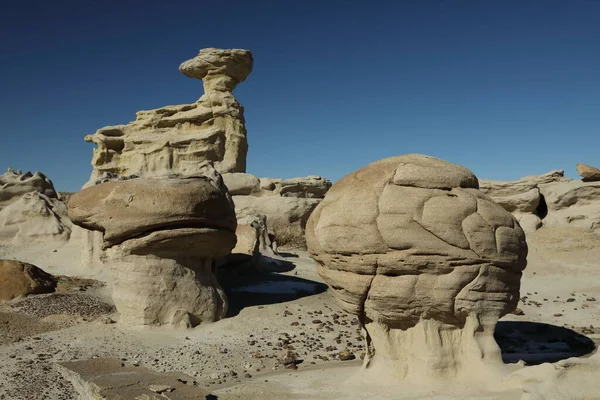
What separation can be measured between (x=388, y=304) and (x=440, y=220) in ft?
3.22

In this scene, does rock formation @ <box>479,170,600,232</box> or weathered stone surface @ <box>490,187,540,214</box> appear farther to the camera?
weathered stone surface @ <box>490,187,540,214</box>

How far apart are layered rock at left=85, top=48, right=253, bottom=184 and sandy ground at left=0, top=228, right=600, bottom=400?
12396 millimetres

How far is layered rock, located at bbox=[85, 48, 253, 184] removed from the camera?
24203mm

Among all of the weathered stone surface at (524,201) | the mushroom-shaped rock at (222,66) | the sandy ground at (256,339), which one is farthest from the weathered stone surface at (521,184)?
the mushroom-shaped rock at (222,66)

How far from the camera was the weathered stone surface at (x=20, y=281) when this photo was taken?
10195 mm

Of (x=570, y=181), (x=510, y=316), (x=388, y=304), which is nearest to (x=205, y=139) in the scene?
(x=570, y=181)

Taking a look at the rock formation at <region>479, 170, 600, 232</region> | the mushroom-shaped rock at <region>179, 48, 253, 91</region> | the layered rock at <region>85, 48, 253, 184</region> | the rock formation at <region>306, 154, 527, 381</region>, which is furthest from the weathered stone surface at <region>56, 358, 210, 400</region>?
the mushroom-shaped rock at <region>179, 48, 253, 91</region>

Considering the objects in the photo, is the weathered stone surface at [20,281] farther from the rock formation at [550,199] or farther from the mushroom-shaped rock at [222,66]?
the mushroom-shaped rock at [222,66]

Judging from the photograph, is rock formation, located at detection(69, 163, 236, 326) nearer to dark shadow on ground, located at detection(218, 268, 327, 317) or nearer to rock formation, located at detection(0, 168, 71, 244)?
dark shadow on ground, located at detection(218, 268, 327, 317)

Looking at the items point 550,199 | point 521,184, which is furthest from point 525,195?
point 550,199

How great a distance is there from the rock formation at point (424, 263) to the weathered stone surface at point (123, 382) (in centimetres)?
195

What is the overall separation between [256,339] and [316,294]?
303cm

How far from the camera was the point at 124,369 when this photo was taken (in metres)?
6.19

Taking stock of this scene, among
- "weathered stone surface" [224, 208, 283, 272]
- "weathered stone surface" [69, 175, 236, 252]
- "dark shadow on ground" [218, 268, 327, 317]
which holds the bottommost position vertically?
"dark shadow on ground" [218, 268, 327, 317]
